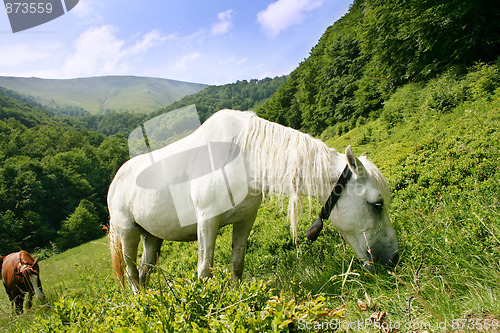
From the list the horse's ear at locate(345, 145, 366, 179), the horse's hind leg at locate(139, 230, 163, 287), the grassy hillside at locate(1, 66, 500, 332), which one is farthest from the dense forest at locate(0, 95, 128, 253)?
the horse's ear at locate(345, 145, 366, 179)

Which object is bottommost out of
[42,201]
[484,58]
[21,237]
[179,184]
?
[21,237]

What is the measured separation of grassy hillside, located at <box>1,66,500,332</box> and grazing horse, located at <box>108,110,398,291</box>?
0.26 meters

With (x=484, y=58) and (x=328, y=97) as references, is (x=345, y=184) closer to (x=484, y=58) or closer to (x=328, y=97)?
(x=484, y=58)

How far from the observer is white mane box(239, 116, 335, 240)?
227 centimetres

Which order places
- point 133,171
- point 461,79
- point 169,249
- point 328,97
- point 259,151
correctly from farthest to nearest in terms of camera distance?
point 328,97 < point 461,79 < point 169,249 < point 133,171 < point 259,151

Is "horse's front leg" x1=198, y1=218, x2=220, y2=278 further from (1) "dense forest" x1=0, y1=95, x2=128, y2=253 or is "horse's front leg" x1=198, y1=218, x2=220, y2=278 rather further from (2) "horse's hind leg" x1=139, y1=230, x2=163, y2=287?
(1) "dense forest" x1=0, y1=95, x2=128, y2=253

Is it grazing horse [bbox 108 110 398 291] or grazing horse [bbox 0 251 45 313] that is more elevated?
grazing horse [bbox 108 110 398 291]

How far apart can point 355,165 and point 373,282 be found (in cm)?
107

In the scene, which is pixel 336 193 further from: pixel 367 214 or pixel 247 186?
pixel 247 186

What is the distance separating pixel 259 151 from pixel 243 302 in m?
1.49

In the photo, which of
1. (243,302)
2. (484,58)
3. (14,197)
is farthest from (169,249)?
(14,197)

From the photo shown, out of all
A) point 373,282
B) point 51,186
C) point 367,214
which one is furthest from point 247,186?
point 51,186

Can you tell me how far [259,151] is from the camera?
2482 millimetres

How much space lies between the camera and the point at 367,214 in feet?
7.27
